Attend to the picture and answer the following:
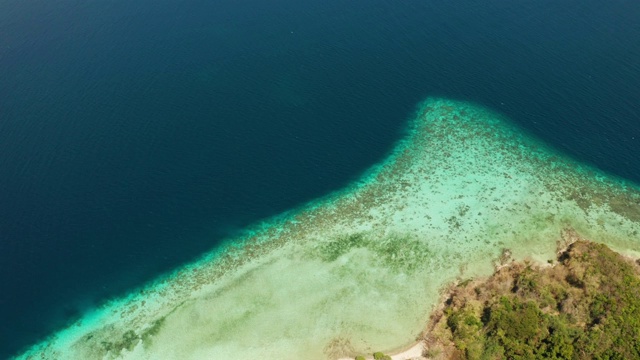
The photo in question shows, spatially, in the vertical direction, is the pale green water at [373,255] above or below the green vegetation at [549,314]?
above

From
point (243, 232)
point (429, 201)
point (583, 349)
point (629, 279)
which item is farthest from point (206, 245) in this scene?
point (629, 279)

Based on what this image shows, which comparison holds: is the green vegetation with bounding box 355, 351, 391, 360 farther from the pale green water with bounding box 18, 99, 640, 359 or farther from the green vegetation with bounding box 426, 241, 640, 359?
the green vegetation with bounding box 426, 241, 640, 359

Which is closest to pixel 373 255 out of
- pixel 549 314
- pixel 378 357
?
pixel 378 357

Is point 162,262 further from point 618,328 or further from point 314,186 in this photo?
point 618,328

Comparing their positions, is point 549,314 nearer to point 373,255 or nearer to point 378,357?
point 378,357

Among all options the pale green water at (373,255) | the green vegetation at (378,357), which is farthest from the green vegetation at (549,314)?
the green vegetation at (378,357)

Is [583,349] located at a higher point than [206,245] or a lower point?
lower

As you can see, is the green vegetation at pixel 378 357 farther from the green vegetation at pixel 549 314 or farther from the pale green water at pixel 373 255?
the green vegetation at pixel 549 314
